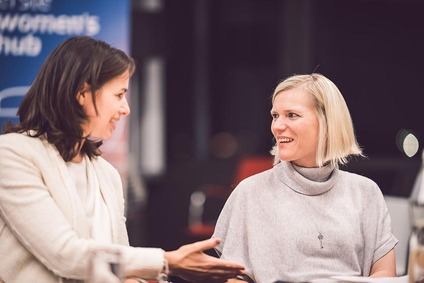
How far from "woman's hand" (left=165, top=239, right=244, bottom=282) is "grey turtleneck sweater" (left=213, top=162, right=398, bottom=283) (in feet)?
1.36

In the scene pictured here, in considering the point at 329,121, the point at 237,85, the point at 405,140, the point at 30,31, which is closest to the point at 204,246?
the point at 329,121

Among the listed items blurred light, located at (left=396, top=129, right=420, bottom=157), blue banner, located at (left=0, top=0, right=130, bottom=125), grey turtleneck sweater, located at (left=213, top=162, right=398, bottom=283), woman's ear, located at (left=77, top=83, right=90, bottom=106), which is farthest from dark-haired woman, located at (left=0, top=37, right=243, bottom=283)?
blurred light, located at (left=396, top=129, right=420, bottom=157)

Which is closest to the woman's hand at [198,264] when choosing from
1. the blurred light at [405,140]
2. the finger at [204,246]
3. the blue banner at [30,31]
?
the finger at [204,246]

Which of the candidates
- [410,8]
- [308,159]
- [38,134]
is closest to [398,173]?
[410,8]

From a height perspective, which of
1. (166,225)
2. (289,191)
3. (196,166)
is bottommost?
(166,225)

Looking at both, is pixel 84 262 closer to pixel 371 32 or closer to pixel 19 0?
pixel 19 0

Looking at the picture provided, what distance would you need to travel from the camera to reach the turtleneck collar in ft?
Answer: 8.91

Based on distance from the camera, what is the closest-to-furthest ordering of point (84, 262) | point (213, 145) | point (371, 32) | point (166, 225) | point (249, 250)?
point (84, 262) → point (249, 250) → point (166, 225) → point (371, 32) → point (213, 145)

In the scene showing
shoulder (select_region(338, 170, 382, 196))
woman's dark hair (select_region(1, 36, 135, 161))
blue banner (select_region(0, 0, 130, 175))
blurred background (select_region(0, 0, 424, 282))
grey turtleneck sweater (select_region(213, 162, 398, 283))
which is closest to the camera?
woman's dark hair (select_region(1, 36, 135, 161))

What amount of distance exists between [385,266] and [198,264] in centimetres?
79

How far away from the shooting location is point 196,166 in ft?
28.7

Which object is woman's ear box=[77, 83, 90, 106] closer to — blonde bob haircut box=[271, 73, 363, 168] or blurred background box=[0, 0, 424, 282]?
blonde bob haircut box=[271, 73, 363, 168]

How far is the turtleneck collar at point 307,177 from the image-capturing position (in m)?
2.72

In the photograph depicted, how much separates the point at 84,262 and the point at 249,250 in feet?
2.10
